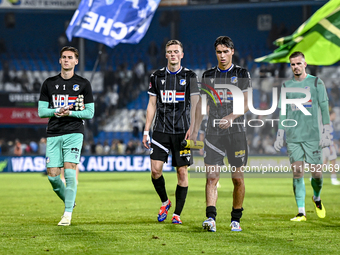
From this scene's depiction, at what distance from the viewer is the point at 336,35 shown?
43.7 feet

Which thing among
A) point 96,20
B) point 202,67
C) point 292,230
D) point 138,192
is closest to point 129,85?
point 202,67

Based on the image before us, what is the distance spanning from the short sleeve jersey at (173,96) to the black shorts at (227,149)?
84cm

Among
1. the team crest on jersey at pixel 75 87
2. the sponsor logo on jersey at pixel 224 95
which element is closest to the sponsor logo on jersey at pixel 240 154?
the sponsor logo on jersey at pixel 224 95

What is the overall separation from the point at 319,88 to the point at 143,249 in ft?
13.1

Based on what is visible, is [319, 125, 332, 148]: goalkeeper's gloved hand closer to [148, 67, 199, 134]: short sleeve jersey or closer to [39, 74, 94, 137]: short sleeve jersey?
[148, 67, 199, 134]: short sleeve jersey

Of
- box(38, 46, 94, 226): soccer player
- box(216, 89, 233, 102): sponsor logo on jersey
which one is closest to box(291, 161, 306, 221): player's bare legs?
box(216, 89, 233, 102): sponsor logo on jersey

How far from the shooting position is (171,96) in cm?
735

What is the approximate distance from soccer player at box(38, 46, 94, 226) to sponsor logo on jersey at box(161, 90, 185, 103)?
100 cm

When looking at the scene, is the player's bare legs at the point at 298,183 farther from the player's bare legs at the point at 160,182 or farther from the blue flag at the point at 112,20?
the blue flag at the point at 112,20

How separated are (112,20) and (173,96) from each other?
9692mm

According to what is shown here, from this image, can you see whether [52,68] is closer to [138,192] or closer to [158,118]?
[138,192]

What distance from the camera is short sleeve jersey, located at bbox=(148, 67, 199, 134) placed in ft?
24.1

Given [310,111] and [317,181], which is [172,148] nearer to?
[310,111]

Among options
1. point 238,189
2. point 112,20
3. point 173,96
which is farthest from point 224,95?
point 112,20
